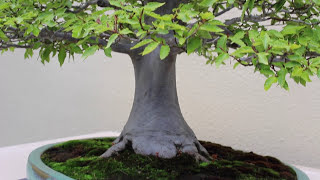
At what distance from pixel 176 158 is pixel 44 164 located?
16.8 inches

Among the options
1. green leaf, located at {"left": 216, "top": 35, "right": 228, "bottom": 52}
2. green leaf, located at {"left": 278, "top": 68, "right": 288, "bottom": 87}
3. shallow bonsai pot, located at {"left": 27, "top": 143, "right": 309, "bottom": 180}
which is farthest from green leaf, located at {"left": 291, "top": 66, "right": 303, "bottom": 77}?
shallow bonsai pot, located at {"left": 27, "top": 143, "right": 309, "bottom": 180}

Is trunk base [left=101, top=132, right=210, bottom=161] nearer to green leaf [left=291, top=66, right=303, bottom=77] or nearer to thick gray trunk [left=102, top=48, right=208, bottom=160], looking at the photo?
thick gray trunk [left=102, top=48, right=208, bottom=160]

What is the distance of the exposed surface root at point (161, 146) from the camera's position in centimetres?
119

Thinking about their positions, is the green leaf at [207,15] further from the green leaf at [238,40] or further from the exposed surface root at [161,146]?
the exposed surface root at [161,146]

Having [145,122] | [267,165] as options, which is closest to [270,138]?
[267,165]

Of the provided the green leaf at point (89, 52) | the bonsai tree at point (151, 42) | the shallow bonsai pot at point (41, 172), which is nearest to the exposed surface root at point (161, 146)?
the bonsai tree at point (151, 42)

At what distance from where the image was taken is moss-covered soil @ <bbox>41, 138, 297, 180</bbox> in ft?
3.39

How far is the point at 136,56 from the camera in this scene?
1296mm

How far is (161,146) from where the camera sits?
120cm

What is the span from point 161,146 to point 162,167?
0.12 meters

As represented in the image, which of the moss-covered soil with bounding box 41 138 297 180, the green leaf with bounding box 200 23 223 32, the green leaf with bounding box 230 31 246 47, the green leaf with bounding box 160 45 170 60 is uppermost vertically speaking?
the green leaf with bounding box 200 23 223 32

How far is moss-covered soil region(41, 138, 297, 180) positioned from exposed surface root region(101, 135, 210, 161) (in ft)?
0.09

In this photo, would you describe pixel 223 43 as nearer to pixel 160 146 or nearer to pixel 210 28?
pixel 210 28

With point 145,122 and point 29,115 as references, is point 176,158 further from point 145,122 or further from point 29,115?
point 29,115
